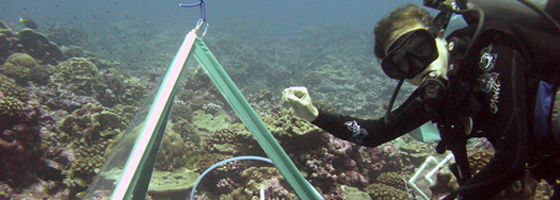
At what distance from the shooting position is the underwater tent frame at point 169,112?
2.94 feet

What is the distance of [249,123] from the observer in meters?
1.32

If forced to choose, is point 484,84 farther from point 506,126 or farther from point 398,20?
point 398,20

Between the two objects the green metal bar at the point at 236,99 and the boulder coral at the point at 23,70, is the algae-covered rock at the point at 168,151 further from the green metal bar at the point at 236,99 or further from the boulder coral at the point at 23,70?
the boulder coral at the point at 23,70

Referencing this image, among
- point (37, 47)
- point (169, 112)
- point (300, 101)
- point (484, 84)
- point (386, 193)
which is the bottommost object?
point (386, 193)

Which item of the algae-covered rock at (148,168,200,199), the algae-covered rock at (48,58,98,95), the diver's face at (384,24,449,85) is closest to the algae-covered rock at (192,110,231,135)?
the algae-covered rock at (148,168,200,199)

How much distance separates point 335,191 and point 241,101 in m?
2.62

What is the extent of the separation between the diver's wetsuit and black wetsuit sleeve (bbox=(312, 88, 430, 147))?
16cm

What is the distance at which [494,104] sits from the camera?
107cm

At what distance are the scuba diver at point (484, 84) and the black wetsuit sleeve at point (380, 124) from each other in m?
0.01

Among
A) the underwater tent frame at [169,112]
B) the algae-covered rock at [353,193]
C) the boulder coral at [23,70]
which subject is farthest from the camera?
the boulder coral at [23,70]

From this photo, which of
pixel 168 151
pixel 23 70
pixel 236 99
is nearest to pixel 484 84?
pixel 236 99

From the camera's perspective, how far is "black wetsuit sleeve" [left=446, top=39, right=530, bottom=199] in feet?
3.05

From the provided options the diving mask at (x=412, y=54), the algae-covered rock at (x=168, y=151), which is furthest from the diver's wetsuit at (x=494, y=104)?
the algae-covered rock at (x=168, y=151)

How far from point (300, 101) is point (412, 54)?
0.75 meters
